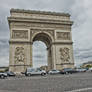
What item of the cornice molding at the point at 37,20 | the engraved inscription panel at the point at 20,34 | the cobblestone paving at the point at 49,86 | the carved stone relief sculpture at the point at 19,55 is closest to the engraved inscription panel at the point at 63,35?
the cornice molding at the point at 37,20

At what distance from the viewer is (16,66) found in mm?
28859

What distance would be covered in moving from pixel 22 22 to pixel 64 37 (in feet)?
34.9

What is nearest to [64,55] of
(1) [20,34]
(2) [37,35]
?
(2) [37,35]

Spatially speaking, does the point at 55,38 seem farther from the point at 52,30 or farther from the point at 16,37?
the point at 16,37

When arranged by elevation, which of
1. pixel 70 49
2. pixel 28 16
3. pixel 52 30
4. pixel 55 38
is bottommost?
pixel 70 49

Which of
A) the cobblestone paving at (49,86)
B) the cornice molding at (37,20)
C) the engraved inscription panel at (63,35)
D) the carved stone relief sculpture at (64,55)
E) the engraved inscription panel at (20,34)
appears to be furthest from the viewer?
the engraved inscription panel at (63,35)

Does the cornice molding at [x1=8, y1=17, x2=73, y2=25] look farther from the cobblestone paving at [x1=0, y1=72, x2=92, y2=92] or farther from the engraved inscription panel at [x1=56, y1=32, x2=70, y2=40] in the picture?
the cobblestone paving at [x1=0, y1=72, x2=92, y2=92]

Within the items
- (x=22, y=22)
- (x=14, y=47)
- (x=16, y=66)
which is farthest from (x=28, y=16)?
(x=16, y=66)

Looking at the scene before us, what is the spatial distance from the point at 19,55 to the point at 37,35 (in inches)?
276

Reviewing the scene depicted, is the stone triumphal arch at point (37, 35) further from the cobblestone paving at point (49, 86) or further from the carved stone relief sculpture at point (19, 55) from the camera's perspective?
the cobblestone paving at point (49, 86)

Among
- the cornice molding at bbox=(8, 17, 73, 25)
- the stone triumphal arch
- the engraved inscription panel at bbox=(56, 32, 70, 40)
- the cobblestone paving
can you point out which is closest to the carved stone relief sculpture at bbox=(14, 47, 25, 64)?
the stone triumphal arch

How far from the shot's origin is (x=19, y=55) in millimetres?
29484

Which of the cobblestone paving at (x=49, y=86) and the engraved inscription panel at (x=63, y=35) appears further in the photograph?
the engraved inscription panel at (x=63, y=35)

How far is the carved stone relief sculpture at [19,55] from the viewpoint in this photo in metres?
29.2
